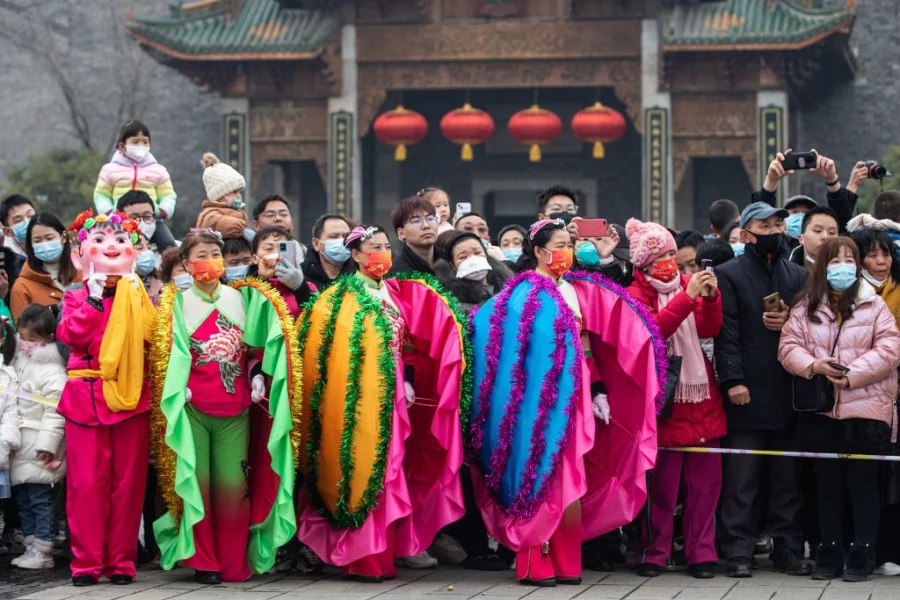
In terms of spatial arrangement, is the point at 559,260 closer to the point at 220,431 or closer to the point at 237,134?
the point at 220,431

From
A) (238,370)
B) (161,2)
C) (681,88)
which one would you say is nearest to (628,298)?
(238,370)

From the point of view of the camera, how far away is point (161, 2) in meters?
23.3

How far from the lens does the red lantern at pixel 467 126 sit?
19109 millimetres

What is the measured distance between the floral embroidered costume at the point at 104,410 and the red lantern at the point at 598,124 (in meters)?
12.0

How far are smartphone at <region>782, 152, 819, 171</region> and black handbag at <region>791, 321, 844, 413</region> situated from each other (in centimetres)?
106

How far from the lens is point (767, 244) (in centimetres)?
762

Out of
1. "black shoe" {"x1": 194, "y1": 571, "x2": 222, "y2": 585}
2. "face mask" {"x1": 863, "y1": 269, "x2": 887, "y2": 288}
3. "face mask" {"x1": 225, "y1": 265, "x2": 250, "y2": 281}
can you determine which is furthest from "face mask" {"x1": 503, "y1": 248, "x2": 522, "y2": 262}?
"black shoe" {"x1": 194, "y1": 571, "x2": 222, "y2": 585}

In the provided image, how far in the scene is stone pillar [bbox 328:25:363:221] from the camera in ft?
63.8

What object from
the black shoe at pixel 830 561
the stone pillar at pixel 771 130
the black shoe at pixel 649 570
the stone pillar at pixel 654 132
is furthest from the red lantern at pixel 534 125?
the black shoe at pixel 830 561

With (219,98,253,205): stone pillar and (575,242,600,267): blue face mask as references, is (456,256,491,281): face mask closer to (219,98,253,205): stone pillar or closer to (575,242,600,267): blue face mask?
(575,242,600,267): blue face mask

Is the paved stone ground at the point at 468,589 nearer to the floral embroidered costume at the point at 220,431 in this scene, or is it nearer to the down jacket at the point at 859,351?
the floral embroidered costume at the point at 220,431

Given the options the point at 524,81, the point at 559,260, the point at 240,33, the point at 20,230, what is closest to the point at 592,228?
the point at 559,260

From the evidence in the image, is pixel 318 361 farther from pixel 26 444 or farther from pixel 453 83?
pixel 453 83

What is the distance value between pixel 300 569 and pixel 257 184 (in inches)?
502
